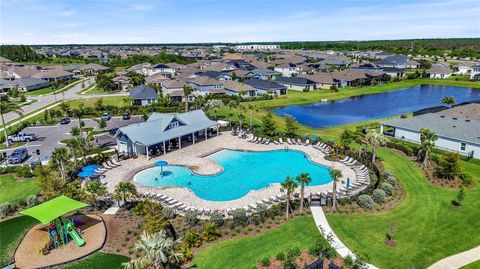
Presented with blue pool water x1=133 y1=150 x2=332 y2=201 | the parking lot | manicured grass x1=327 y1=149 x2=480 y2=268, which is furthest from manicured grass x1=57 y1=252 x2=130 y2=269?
the parking lot

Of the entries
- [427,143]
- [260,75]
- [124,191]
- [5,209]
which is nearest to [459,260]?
[427,143]

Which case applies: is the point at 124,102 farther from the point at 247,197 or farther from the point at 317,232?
the point at 317,232

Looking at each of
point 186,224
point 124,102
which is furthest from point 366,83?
point 186,224

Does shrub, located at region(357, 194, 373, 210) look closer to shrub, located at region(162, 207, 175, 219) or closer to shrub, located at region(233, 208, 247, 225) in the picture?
shrub, located at region(233, 208, 247, 225)

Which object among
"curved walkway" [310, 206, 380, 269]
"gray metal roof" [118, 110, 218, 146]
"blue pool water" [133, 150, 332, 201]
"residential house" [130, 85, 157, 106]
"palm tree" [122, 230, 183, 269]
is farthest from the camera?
"residential house" [130, 85, 157, 106]

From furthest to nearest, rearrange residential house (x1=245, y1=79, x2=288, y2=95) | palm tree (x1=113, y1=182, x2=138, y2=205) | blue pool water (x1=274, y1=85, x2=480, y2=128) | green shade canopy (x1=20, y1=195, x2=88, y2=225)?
residential house (x1=245, y1=79, x2=288, y2=95)
blue pool water (x1=274, y1=85, x2=480, y2=128)
palm tree (x1=113, y1=182, x2=138, y2=205)
green shade canopy (x1=20, y1=195, x2=88, y2=225)

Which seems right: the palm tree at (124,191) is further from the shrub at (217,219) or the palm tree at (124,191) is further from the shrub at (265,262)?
the shrub at (265,262)
